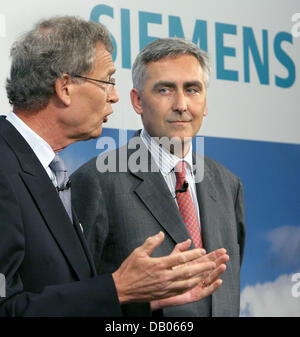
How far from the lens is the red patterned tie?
2.39m

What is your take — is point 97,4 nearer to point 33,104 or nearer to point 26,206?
point 33,104

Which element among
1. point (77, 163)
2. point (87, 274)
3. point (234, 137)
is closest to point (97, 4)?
point (77, 163)

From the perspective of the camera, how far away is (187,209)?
7.93 feet

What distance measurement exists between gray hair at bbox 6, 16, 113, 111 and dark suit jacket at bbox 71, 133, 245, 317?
55 cm

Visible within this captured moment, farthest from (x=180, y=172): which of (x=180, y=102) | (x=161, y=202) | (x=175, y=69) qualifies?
(x=175, y=69)

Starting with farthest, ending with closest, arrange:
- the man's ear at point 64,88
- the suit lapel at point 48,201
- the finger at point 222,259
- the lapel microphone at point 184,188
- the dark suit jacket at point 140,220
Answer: the lapel microphone at point 184,188, the dark suit jacket at point 140,220, the man's ear at point 64,88, the finger at point 222,259, the suit lapel at point 48,201

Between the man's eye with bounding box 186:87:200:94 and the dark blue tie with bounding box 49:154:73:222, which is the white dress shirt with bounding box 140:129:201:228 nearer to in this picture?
the man's eye with bounding box 186:87:200:94

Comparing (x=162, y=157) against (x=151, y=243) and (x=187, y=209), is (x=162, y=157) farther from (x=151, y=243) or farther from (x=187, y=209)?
(x=151, y=243)

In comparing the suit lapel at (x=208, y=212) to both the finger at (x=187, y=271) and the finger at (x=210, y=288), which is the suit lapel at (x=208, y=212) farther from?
the finger at (x=187, y=271)

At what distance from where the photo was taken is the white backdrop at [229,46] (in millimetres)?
2904

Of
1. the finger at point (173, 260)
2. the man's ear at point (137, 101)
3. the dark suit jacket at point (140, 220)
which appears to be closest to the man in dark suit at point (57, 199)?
the finger at point (173, 260)

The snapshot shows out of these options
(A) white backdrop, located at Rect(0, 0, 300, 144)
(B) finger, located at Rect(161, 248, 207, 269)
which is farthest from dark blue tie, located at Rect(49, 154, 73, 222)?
(A) white backdrop, located at Rect(0, 0, 300, 144)

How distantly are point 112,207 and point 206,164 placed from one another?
Answer: 0.54 m

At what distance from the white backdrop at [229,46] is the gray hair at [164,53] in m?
0.32
